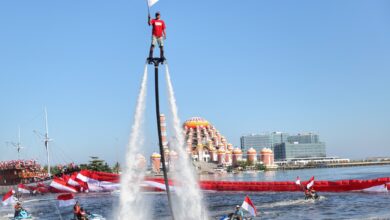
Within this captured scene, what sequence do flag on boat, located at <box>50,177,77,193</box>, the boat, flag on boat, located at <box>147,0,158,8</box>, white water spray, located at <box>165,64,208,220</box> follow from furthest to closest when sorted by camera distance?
the boat → flag on boat, located at <box>50,177,77,193</box> → white water spray, located at <box>165,64,208,220</box> → flag on boat, located at <box>147,0,158,8</box>

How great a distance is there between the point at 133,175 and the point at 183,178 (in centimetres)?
200

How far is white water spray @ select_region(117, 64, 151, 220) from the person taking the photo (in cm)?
1792

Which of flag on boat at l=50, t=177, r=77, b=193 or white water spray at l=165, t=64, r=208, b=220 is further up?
white water spray at l=165, t=64, r=208, b=220

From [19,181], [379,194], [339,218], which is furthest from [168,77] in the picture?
[19,181]

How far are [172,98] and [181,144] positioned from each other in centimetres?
182

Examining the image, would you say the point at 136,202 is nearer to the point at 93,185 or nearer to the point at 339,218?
the point at 339,218

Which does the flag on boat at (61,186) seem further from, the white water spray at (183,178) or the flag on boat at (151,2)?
the flag on boat at (151,2)

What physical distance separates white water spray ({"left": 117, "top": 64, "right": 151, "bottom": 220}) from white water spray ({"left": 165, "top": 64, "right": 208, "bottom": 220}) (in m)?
1.16

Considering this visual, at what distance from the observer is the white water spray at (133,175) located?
17922 mm

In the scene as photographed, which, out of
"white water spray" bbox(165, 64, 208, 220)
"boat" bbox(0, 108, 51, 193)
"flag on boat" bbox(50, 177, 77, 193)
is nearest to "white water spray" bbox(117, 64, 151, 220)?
"white water spray" bbox(165, 64, 208, 220)

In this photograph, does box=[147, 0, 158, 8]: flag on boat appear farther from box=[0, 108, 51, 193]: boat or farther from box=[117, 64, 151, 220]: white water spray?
box=[0, 108, 51, 193]: boat

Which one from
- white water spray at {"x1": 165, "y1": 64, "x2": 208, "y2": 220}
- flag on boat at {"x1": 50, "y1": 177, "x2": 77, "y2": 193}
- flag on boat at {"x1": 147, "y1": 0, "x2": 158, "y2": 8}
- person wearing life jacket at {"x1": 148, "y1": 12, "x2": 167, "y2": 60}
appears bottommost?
flag on boat at {"x1": 50, "y1": 177, "x2": 77, "y2": 193}

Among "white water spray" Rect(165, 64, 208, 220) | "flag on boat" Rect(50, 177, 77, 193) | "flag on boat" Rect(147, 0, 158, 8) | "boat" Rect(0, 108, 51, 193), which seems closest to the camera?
"flag on boat" Rect(147, 0, 158, 8)

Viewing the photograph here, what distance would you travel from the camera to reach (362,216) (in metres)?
41.1
